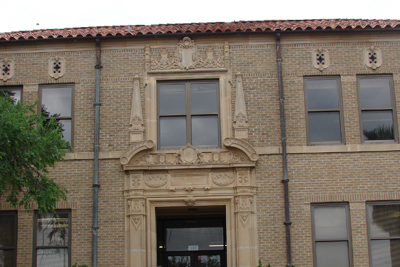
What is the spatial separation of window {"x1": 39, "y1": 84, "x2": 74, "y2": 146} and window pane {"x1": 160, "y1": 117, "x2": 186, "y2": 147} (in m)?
2.44

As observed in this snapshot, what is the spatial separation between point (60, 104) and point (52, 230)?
337 centimetres

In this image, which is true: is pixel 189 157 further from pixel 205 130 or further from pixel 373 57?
pixel 373 57

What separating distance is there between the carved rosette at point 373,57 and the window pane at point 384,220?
3792 millimetres

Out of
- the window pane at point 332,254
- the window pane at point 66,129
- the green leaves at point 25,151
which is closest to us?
the green leaves at point 25,151

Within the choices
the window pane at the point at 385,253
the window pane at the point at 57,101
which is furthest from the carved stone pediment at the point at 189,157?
the window pane at the point at 385,253

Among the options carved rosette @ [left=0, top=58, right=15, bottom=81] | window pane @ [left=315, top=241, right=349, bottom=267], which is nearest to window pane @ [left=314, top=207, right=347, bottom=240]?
window pane @ [left=315, top=241, right=349, bottom=267]

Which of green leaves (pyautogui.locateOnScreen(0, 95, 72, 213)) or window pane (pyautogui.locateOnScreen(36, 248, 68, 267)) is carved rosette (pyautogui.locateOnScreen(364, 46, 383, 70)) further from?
window pane (pyautogui.locateOnScreen(36, 248, 68, 267))

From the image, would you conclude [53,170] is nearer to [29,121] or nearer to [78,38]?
[29,121]

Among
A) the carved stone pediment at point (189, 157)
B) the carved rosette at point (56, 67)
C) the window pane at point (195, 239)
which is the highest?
the carved rosette at point (56, 67)

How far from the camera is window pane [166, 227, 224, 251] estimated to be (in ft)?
49.6

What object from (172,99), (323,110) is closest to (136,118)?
(172,99)

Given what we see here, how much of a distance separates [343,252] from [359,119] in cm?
346

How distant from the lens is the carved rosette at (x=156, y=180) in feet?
44.2

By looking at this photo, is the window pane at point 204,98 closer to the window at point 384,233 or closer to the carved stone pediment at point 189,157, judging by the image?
the carved stone pediment at point 189,157
